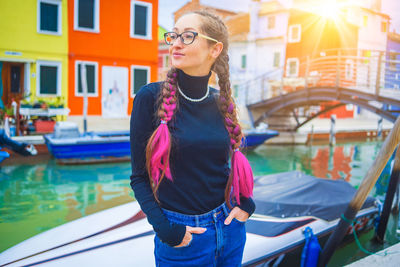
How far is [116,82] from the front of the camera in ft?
44.9

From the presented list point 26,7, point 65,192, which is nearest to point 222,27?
point 65,192

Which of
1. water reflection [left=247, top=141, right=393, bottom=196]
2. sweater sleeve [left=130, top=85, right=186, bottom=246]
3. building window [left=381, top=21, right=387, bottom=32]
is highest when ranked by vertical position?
building window [left=381, top=21, right=387, bottom=32]

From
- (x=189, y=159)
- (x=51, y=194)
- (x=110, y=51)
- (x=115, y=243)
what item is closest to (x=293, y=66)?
(x=110, y=51)

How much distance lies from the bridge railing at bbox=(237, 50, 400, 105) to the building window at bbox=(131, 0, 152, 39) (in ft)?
14.7

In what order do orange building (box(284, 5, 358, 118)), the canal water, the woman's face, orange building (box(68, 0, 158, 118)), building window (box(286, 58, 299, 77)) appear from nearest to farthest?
the woman's face → the canal water → orange building (box(68, 0, 158, 118)) → orange building (box(284, 5, 358, 118)) → building window (box(286, 58, 299, 77))

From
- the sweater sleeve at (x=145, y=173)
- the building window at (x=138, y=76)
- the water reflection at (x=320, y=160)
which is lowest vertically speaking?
the water reflection at (x=320, y=160)

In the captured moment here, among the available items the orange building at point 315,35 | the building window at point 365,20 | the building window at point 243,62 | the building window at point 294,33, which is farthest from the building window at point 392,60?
the building window at point 243,62

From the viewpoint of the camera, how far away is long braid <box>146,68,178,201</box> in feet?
4.24

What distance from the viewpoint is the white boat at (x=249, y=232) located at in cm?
273

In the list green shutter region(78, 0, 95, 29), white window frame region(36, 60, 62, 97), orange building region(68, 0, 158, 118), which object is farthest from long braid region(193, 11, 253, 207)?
green shutter region(78, 0, 95, 29)

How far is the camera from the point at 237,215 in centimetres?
145

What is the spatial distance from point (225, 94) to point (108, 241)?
1.90 m

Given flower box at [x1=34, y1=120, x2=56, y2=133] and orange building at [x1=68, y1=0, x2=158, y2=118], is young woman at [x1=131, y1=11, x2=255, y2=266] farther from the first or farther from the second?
orange building at [x1=68, y1=0, x2=158, y2=118]

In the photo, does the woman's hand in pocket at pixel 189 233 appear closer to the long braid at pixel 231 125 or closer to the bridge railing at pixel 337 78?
the long braid at pixel 231 125
